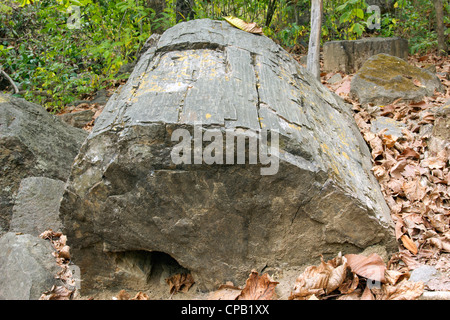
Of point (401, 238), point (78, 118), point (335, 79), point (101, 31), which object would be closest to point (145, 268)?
point (401, 238)

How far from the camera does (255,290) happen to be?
2.21m

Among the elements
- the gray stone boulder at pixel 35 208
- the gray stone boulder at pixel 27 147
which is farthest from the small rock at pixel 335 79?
the gray stone boulder at pixel 35 208

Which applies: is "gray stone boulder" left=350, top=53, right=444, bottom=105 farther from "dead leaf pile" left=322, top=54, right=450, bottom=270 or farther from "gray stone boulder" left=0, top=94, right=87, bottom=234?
"gray stone boulder" left=0, top=94, right=87, bottom=234

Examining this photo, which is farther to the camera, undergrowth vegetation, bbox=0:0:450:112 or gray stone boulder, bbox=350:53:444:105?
undergrowth vegetation, bbox=0:0:450:112

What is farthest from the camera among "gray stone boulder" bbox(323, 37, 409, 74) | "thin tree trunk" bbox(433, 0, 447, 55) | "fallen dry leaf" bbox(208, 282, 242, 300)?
"thin tree trunk" bbox(433, 0, 447, 55)

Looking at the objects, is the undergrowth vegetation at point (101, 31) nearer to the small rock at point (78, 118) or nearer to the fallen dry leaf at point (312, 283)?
the small rock at point (78, 118)

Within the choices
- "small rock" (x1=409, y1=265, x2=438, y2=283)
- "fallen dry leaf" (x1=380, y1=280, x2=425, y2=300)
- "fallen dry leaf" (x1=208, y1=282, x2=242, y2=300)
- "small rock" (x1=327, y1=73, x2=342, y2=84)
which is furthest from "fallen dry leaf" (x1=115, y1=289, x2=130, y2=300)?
"small rock" (x1=327, y1=73, x2=342, y2=84)

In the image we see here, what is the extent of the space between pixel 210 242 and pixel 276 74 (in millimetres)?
1424

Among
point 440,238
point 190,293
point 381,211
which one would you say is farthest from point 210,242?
point 440,238

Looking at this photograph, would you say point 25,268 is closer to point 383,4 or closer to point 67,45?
point 67,45

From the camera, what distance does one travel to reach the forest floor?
Answer: 2105 millimetres

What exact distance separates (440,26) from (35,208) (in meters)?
6.64

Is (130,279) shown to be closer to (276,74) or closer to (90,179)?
(90,179)

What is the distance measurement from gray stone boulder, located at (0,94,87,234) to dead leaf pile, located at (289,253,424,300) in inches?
83.7
